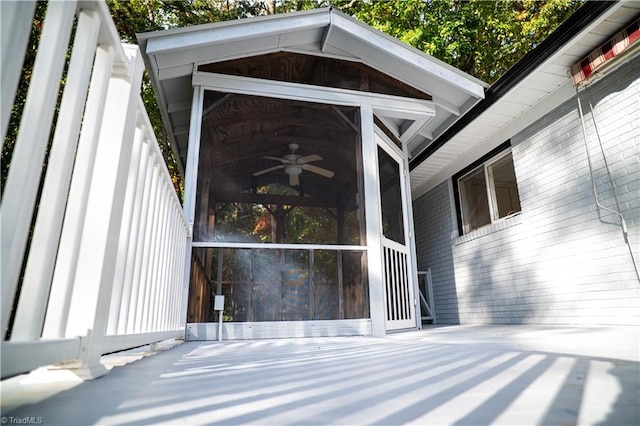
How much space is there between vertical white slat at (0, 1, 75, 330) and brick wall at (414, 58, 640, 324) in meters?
4.23

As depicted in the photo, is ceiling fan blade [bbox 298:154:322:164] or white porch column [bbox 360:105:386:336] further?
ceiling fan blade [bbox 298:154:322:164]

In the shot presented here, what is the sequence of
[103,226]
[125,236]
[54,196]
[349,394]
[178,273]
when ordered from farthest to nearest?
[178,273], [125,236], [103,226], [349,394], [54,196]

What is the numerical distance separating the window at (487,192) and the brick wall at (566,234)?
246 mm

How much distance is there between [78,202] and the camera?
3.19 ft

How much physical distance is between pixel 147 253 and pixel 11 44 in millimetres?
1234

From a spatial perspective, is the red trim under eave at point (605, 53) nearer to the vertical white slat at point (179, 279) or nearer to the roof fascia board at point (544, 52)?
the roof fascia board at point (544, 52)

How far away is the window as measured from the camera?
5.12 m

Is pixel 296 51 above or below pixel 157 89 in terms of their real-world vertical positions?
above

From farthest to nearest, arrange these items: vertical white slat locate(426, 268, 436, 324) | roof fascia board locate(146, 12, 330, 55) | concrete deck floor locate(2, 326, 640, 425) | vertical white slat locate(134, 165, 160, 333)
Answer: vertical white slat locate(426, 268, 436, 324) → roof fascia board locate(146, 12, 330, 55) → vertical white slat locate(134, 165, 160, 333) → concrete deck floor locate(2, 326, 640, 425)

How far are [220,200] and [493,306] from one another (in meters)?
4.07

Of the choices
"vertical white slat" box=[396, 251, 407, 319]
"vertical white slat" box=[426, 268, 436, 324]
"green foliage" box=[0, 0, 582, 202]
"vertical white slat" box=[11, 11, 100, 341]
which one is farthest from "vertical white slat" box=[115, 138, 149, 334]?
"green foliage" box=[0, 0, 582, 202]

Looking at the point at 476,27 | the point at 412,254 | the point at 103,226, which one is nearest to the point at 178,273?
the point at 103,226

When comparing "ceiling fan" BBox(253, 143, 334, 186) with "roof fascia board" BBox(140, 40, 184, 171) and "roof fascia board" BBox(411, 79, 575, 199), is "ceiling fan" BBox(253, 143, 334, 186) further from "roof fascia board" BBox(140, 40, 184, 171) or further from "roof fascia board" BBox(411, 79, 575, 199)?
"roof fascia board" BBox(411, 79, 575, 199)

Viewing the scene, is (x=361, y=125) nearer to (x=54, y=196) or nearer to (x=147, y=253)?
(x=147, y=253)
